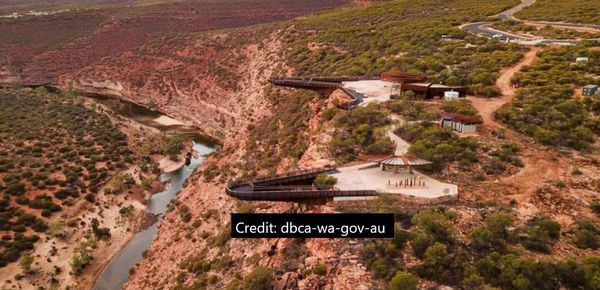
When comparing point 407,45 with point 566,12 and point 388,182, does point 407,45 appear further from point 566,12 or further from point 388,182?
point 388,182

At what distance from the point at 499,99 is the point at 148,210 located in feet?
120

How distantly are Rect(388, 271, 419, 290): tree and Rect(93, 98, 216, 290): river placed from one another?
27008 mm

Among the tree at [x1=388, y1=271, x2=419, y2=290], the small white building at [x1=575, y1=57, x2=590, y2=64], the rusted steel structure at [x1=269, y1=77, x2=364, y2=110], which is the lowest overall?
the tree at [x1=388, y1=271, x2=419, y2=290]

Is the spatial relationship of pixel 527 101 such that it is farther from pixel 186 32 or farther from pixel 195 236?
pixel 186 32

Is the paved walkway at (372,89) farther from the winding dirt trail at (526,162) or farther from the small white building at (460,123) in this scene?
the winding dirt trail at (526,162)

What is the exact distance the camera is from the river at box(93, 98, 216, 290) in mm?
38156

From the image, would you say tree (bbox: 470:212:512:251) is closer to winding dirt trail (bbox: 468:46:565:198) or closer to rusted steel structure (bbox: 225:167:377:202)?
winding dirt trail (bbox: 468:46:565:198)

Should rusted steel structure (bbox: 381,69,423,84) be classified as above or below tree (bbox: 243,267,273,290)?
above

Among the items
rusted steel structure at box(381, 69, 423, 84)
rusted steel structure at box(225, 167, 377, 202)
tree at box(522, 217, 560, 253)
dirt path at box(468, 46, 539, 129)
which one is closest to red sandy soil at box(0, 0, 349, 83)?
rusted steel structure at box(381, 69, 423, 84)

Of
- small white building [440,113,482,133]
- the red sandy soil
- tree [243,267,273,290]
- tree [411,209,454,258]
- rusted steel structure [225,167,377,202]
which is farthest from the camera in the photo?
the red sandy soil

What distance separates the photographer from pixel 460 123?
102ft

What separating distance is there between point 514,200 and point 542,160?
572cm

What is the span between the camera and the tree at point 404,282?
18.0 m

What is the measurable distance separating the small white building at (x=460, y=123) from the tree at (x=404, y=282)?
15732mm
